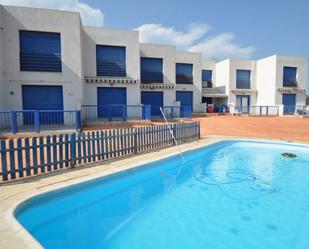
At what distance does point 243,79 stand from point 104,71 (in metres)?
23.0

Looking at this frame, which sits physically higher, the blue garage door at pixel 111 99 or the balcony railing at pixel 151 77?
the balcony railing at pixel 151 77

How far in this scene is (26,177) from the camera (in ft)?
18.0

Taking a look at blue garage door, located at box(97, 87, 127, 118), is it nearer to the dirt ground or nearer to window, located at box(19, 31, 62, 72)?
window, located at box(19, 31, 62, 72)

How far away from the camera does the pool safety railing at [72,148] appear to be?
5.33 metres

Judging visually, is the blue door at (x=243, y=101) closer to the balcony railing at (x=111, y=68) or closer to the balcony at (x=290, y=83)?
the balcony at (x=290, y=83)

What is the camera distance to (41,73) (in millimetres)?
16125

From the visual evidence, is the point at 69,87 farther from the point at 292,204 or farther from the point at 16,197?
the point at 292,204

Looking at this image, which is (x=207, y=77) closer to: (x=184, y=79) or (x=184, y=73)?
(x=184, y=73)

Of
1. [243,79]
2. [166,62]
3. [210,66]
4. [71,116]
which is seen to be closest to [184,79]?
[166,62]

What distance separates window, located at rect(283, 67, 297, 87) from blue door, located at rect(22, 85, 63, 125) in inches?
1223

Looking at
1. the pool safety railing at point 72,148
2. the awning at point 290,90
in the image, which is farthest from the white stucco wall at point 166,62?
the awning at point 290,90

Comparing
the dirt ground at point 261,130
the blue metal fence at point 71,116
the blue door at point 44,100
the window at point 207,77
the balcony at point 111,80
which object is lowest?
the dirt ground at point 261,130

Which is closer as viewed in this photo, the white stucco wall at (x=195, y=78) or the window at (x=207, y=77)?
the white stucco wall at (x=195, y=78)

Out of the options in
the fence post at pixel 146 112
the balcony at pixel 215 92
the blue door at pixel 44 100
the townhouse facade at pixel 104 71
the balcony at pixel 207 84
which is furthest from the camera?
the balcony at pixel 207 84
